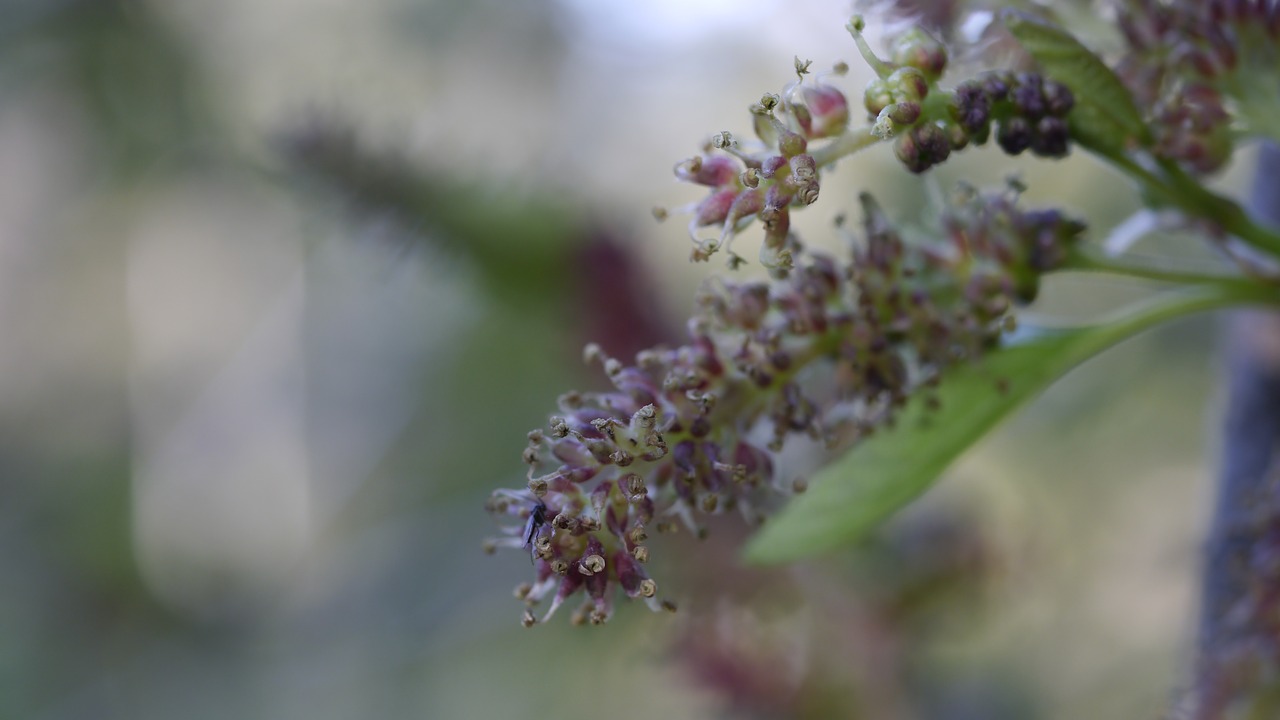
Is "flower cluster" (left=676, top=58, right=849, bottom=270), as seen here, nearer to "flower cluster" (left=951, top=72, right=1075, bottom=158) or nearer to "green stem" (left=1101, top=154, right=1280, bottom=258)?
"flower cluster" (left=951, top=72, right=1075, bottom=158)

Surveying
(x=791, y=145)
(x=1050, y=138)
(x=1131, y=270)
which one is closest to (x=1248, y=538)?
(x=1131, y=270)

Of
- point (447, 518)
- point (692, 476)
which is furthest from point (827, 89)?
point (447, 518)

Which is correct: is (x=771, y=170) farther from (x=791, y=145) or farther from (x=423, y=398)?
(x=423, y=398)

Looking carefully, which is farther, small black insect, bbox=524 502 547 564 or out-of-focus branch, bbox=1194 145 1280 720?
out-of-focus branch, bbox=1194 145 1280 720

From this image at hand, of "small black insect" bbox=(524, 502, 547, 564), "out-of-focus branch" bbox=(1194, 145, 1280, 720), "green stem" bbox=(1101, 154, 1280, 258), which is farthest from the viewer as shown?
"out-of-focus branch" bbox=(1194, 145, 1280, 720)

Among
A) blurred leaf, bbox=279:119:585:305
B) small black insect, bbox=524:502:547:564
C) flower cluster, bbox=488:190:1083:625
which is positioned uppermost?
blurred leaf, bbox=279:119:585:305

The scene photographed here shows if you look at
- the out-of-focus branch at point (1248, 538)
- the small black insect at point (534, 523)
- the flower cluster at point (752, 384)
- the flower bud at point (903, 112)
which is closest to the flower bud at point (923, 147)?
the flower bud at point (903, 112)

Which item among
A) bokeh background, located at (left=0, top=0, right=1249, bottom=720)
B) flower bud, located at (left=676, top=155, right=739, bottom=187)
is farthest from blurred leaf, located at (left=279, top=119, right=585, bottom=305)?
flower bud, located at (left=676, top=155, right=739, bottom=187)
